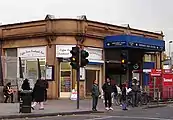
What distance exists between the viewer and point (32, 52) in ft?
117

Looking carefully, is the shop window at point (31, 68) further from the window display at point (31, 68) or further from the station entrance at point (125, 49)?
the station entrance at point (125, 49)

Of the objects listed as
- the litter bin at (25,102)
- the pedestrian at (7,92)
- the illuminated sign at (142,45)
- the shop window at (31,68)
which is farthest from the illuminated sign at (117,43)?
the litter bin at (25,102)

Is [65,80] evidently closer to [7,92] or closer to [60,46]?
[60,46]

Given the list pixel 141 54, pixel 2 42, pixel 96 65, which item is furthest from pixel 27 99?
pixel 141 54

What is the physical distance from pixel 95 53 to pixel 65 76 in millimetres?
3545

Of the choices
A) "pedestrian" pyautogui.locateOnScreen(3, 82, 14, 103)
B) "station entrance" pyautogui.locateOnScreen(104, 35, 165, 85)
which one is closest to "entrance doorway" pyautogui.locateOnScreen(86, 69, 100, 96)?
"station entrance" pyautogui.locateOnScreen(104, 35, 165, 85)

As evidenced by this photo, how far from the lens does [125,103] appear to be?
25531 millimetres

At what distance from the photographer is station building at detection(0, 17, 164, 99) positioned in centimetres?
3341

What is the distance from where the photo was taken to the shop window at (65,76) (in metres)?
33.6

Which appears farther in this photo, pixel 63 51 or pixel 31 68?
pixel 31 68

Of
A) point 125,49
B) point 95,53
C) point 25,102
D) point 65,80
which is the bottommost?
point 25,102

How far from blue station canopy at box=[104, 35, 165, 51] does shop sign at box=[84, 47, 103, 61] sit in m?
0.76

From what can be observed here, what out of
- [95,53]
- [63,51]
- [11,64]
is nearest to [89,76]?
[95,53]

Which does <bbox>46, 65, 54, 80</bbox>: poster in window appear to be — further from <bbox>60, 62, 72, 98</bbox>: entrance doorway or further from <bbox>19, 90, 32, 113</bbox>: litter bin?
<bbox>19, 90, 32, 113</bbox>: litter bin
